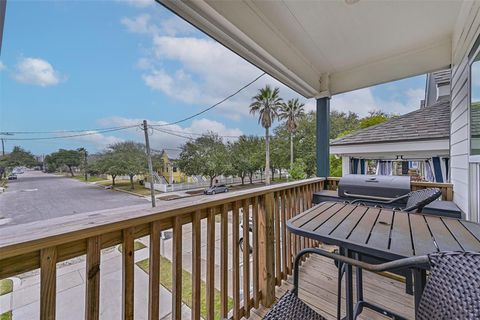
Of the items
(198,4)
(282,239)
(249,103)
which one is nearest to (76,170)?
(198,4)

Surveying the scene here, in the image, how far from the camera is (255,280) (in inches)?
71.0

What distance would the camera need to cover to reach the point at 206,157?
2217 millimetres

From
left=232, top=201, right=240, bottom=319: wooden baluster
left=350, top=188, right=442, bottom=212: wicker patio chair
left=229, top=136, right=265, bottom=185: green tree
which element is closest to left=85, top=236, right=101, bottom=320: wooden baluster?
left=232, top=201, right=240, bottom=319: wooden baluster

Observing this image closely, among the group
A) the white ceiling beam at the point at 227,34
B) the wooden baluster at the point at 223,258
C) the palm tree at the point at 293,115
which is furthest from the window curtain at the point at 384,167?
the wooden baluster at the point at 223,258

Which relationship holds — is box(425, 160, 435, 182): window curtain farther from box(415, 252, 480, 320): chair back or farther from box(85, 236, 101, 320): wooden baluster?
box(85, 236, 101, 320): wooden baluster

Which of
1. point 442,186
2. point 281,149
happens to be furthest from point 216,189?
point 281,149

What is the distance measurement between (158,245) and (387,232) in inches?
50.5

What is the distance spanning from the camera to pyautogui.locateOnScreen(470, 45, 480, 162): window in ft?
6.20

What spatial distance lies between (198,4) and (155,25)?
421 millimetres

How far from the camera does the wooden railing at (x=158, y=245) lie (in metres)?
0.76

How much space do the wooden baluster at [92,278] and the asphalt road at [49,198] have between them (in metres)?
0.25

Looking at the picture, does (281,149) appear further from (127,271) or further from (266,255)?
(127,271)

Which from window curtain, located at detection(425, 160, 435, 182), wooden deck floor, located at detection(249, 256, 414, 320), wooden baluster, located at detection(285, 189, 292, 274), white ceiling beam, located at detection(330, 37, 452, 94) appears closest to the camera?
wooden deck floor, located at detection(249, 256, 414, 320)

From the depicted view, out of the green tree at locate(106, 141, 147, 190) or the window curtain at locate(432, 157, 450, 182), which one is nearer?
the green tree at locate(106, 141, 147, 190)
